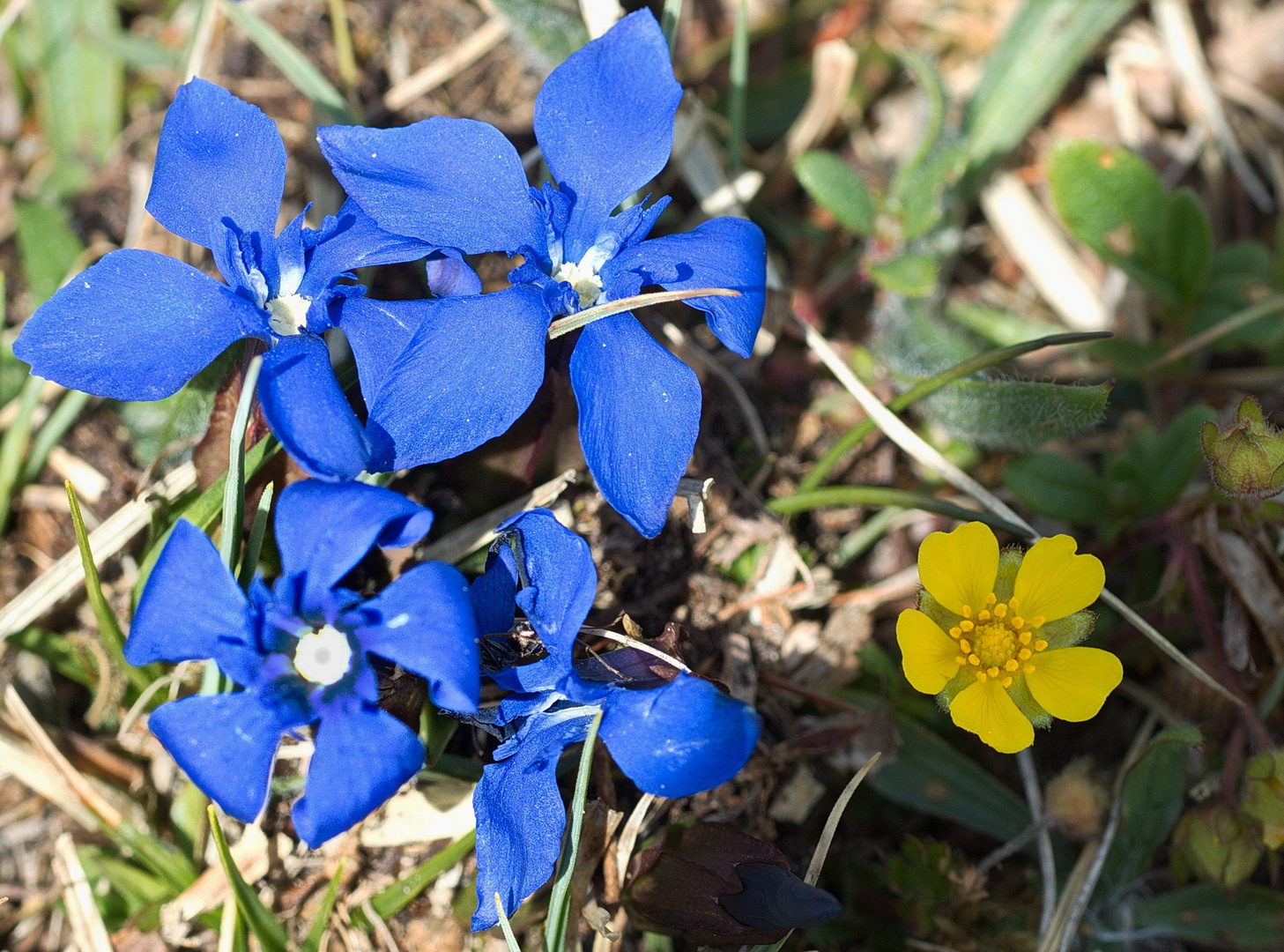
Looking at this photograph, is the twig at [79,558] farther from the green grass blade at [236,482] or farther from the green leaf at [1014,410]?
the green leaf at [1014,410]

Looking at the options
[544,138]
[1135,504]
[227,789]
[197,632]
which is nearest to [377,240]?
[544,138]

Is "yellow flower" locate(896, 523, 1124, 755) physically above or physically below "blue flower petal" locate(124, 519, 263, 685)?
below

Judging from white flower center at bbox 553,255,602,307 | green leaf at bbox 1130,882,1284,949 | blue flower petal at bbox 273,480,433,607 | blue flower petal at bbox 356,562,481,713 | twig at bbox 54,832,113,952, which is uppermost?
white flower center at bbox 553,255,602,307

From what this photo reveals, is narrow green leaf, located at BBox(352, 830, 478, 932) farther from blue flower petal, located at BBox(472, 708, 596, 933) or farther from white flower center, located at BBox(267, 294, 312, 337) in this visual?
white flower center, located at BBox(267, 294, 312, 337)

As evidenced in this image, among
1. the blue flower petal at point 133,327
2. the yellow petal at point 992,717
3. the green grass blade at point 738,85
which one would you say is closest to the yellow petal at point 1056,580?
the yellow petal at point 992,717

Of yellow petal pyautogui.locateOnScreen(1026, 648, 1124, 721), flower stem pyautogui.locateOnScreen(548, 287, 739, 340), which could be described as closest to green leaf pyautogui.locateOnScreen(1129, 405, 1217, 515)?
yellow petal pyautogui.locateOnScreen(1026, 648, 1124, 721)

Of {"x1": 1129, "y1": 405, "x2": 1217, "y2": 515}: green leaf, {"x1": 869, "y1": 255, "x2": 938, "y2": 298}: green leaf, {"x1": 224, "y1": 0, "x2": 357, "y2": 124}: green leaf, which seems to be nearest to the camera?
{"x1": 1129, "y1": 405, "x2": 1217, "y2": 515}: green leaf
